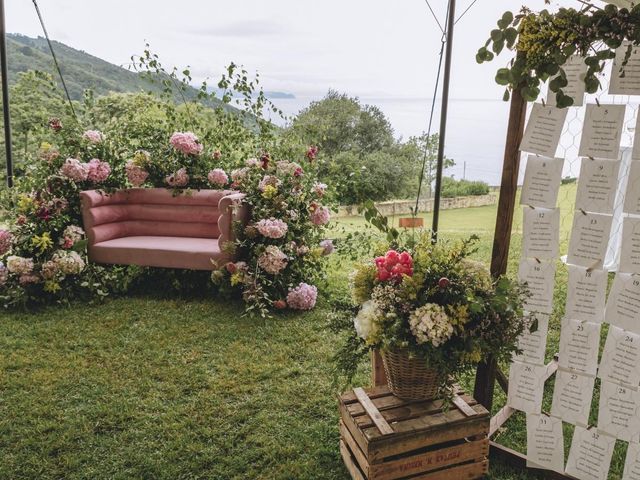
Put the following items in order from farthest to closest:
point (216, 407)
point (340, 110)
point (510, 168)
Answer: point (340, 110) < point (216, 407) < point (510, 168)

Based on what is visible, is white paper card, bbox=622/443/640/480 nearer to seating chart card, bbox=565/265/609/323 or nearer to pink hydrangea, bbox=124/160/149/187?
seating chart card, bbox=565/265/609/323

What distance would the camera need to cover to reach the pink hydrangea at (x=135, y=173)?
147 inches

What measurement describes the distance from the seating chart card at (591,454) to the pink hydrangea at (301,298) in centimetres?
190

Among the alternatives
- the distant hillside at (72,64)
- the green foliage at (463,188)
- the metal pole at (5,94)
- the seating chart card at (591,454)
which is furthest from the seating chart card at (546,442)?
the green foliage at (463,188)

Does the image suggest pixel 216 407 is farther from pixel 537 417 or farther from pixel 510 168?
pixel 510 168

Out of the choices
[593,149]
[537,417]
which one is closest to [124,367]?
[537,417]

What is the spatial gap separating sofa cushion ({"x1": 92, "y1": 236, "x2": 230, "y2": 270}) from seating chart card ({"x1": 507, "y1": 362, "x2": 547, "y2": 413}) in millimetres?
2123

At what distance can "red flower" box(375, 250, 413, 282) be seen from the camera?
1.57 metres

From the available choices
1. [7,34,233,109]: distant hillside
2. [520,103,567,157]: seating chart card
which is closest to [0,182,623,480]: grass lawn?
[520,103,567,157]: seating chart card

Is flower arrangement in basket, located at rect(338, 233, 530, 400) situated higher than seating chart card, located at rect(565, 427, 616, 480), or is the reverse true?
flower arrangement in basket, located at rect(338, 233, 530, 400)

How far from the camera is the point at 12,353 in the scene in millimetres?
2666

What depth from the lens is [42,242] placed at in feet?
11.0

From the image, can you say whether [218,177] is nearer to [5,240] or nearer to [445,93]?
[5,240]

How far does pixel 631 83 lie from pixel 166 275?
3.17m
